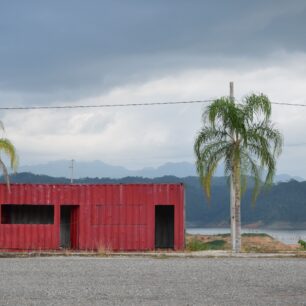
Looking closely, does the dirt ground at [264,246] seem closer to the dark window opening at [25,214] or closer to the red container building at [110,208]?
the red container building at [110,208]

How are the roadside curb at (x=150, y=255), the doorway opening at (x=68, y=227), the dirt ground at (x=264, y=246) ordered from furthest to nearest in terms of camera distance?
the dirt ground at (x=264, y=246) < the doorway opening at (x=68, y=227) < the roadside curb at (x=150, y=255)

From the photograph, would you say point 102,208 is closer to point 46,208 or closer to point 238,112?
point 46,208

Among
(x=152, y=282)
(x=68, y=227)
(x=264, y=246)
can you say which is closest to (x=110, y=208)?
(x=68, y=227)

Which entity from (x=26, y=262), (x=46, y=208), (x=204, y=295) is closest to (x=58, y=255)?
(x=26, y=262)

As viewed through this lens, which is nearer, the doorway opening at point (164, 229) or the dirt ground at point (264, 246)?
the dirt ground at point (264, 246)

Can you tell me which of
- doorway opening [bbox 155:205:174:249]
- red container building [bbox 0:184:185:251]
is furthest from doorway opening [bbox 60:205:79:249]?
doorway opening [bbox 155:205:174:249]

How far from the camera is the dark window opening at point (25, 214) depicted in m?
38.2

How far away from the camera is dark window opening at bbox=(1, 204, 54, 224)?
3825cm

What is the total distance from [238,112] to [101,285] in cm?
1562

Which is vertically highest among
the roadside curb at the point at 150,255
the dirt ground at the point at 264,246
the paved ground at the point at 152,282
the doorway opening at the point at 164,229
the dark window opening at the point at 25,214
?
the dark window opening at the point at 25,214

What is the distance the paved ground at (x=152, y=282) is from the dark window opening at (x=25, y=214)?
33.8ft

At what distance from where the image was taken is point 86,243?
113 feet

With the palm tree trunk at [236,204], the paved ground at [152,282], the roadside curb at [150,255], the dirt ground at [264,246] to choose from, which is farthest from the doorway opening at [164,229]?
the paved ground at [152,282]

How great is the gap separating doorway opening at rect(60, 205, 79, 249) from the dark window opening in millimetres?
867
